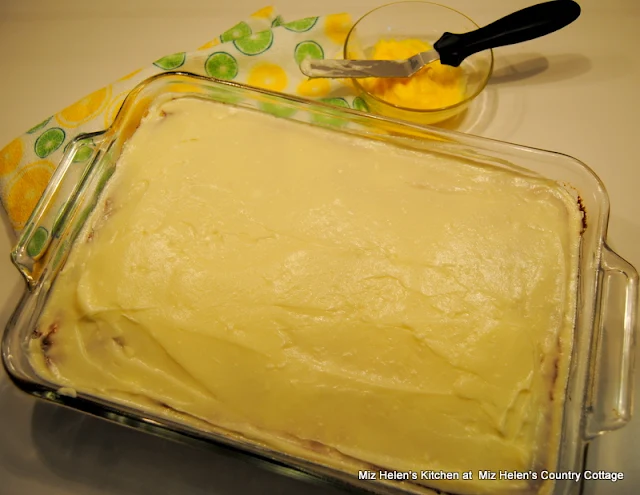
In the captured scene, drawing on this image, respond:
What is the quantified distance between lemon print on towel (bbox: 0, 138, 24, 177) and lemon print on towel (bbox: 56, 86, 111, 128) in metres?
0.14

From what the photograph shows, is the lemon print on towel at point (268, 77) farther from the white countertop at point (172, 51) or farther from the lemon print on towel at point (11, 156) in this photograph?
the lemon print on towel at point (11, 156)

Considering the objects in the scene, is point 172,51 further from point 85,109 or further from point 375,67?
point 375,67

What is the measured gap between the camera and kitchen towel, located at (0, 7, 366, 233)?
149 cm

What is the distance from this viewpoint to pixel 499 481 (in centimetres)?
100

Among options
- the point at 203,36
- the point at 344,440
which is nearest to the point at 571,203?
the point at 344,440

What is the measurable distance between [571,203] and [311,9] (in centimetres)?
126

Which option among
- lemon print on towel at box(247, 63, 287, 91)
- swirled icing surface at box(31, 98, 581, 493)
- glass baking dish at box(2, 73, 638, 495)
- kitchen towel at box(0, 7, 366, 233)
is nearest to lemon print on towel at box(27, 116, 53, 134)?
kitchen towel at box(0, 7, 366, 233)

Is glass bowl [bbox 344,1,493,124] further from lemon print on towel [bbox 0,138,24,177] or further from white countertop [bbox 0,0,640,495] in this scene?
lemon print on towel [bbox 0,138,24,177]

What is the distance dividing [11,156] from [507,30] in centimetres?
160

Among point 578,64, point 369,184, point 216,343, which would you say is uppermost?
point 578,64

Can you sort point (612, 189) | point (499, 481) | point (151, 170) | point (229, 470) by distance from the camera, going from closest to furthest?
point (499, 481) < point (229, 470) < point (151, 170) < point (612, 189)

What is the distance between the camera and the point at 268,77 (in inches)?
66.9

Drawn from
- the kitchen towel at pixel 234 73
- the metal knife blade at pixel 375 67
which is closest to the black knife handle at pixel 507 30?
the metal knife blade at pixel 375 67

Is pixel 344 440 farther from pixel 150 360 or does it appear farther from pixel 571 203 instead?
pixel 571 203
